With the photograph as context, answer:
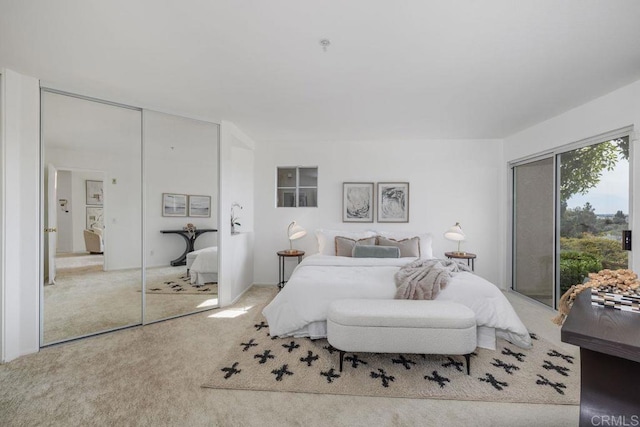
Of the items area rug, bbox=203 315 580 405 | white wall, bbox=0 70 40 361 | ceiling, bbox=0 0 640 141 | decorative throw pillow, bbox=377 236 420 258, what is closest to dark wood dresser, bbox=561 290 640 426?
area rug, bbox=203 315 580 405

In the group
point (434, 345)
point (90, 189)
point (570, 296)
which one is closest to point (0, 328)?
point (90, 189)

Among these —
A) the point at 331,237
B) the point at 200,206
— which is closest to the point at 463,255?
the point at 331,237

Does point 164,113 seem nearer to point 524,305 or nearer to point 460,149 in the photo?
point 460,149

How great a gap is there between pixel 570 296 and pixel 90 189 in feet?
12.5

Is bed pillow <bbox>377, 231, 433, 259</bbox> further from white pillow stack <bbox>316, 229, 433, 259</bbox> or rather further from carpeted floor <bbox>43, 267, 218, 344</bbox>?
carpeted floor <bbox>43, 267, 218, 344</bbox>

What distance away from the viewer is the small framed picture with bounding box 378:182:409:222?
14.5 feet

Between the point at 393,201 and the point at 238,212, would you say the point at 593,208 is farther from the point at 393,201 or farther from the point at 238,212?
the point at 238,212

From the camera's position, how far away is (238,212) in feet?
13.9

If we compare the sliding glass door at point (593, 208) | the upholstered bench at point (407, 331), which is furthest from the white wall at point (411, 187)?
the upholstered bench at point (407, 331)

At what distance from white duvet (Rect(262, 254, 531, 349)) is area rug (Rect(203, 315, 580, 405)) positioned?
14cm

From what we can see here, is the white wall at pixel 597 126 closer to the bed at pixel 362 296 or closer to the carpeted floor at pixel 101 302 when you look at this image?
the bed at pixel 362 296

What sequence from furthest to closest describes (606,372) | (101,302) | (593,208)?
(593,208)
(101,302)
(606,372)

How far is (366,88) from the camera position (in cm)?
254

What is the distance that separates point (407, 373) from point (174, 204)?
2.93m
